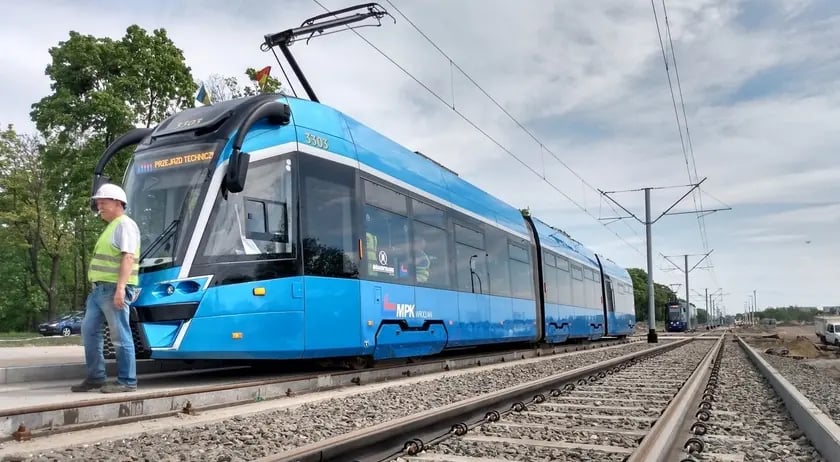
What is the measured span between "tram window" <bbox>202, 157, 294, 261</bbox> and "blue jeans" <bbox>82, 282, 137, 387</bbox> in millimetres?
1158

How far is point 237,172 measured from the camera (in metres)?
7.10

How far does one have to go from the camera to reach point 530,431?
18.1 ft

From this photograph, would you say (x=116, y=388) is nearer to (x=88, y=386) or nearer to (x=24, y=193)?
(x=88, y=386)

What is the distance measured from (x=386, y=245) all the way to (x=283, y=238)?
209cm

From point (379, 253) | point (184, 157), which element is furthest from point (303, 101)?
point (379, 253)

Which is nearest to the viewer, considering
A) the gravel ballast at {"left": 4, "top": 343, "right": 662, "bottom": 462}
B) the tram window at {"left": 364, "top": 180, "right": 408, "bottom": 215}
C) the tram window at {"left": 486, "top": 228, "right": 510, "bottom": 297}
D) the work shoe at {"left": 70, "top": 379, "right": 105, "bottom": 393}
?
the gravel ballast at {"left": 4, "top": 343, "right": 662, "bottom": 462}

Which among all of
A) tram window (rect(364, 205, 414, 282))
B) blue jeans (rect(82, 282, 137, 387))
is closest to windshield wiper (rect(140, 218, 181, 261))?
blue jeans (rect(82, 282, 137, 387))

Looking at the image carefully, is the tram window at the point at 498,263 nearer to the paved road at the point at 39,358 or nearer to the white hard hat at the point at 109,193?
the white hard hat at the point at 109,193

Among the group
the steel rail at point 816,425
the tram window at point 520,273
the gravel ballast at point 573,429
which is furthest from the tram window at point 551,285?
the steel rail at point 816,425

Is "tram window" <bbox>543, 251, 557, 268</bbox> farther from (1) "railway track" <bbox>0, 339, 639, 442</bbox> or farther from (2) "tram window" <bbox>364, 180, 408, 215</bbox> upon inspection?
(1) "railway track" <bbox>0, 339, 639, 442</bbox>

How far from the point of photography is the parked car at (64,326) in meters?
34.1

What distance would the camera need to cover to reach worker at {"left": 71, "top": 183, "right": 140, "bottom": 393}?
20.6 feet

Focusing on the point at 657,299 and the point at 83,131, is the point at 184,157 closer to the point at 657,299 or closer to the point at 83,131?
the point at 83,131

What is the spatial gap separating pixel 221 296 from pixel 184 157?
177 centimetres
